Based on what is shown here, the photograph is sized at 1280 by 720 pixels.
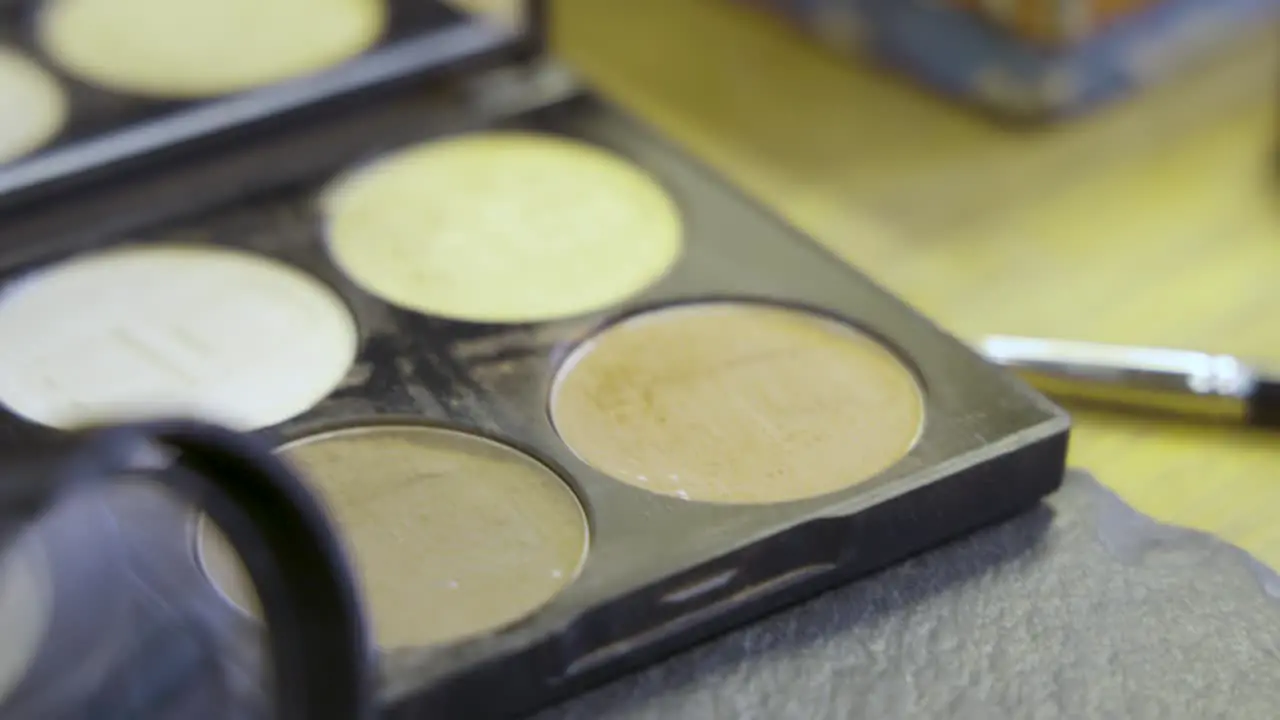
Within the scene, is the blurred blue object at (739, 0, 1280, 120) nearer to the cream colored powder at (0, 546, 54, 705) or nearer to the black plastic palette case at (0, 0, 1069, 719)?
the black plastic palette case at (0, 0, 1069, 719)

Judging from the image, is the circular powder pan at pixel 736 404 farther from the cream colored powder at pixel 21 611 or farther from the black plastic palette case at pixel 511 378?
the cream colored powder at pixel 21 611

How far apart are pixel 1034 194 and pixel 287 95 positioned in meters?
0.36

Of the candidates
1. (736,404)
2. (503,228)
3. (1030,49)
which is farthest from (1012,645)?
(1030,49)

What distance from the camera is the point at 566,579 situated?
0.50 meters

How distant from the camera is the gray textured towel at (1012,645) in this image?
19.7 inches

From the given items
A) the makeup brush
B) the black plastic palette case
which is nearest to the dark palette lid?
the black plastic palette case

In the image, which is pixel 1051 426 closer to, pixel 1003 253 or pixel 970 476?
pixel 970 476

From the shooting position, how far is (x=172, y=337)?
0.63 meters

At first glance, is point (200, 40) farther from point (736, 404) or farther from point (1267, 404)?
point (1267, 404)

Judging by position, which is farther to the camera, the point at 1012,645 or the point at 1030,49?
the point at 1030,49

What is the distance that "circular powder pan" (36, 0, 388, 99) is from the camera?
2.41 ft

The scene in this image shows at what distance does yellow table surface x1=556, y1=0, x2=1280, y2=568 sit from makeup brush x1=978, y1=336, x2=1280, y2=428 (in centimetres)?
1

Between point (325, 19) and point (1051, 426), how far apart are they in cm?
41

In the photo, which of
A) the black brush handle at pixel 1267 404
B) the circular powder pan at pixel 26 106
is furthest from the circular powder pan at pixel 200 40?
the black brush handle at pixel 1267 404
